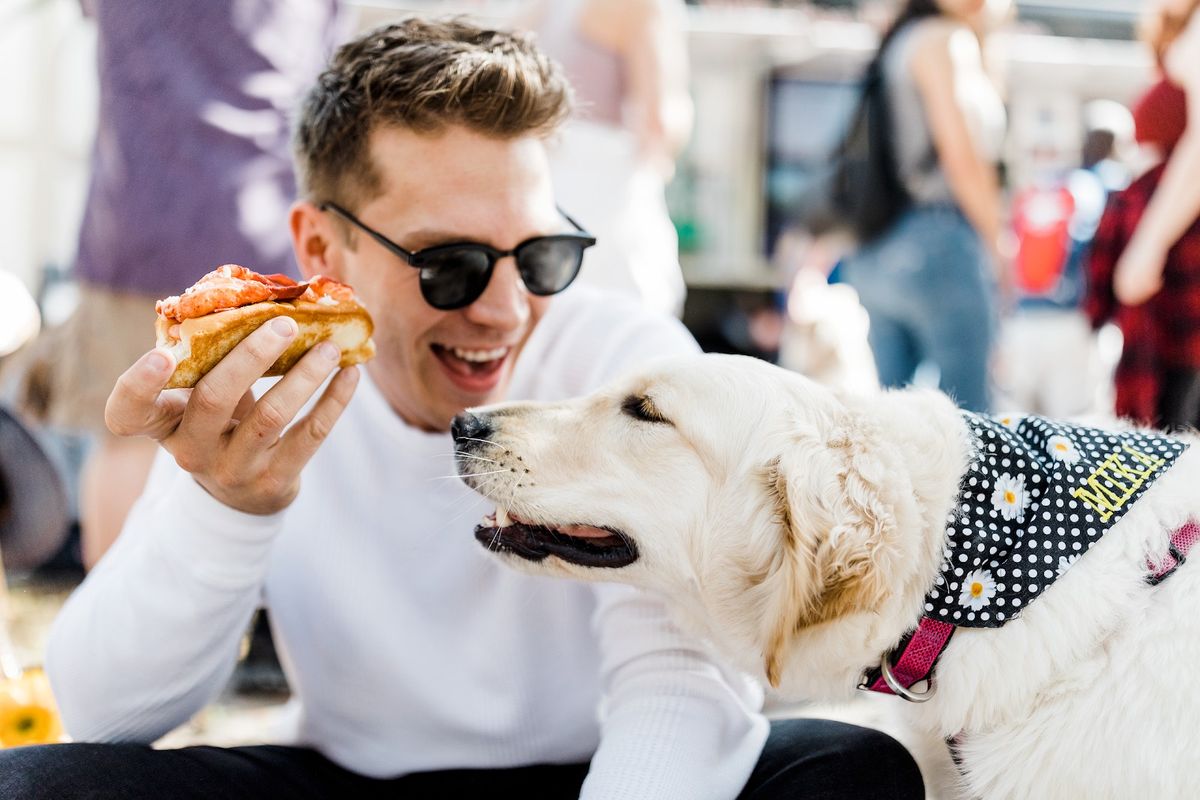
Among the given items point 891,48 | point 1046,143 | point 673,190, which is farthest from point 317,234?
point 1046,143

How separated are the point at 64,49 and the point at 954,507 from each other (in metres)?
4.48

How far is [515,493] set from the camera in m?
1.67

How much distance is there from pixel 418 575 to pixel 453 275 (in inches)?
21.2

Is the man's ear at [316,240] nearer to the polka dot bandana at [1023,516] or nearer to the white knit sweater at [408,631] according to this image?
the white knit sweater at [408,631]

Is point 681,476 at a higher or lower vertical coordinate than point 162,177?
lower

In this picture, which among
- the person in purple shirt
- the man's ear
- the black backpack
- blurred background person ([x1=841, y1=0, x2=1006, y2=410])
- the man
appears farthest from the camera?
the black backpack

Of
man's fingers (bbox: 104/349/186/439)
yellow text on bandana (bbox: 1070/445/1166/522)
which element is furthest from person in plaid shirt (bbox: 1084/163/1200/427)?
man's fingers (bbox: 104/349/186/439)

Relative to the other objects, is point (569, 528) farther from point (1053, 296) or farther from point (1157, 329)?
point (1053, 296)

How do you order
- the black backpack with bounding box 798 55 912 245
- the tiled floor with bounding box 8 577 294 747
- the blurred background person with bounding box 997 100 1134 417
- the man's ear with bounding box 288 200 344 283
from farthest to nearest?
the blurred background person with bounding box 997 100 1134 417
the black backpack with bounding box 798 55 912 245
the tiled floor with bounding box 8 577 294 747
the man's ear with bounding box 288 200 344 283

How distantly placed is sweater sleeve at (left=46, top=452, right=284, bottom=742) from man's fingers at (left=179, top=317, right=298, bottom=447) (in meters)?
0.23

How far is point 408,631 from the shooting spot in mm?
1795

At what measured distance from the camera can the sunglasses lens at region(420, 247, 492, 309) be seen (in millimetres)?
1750

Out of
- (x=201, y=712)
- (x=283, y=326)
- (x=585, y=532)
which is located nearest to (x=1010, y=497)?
(x=585, y=532)

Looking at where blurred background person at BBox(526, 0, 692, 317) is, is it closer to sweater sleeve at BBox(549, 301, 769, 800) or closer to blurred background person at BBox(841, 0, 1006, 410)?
blurred background person at BBox(841, 0, 1006, 410)
